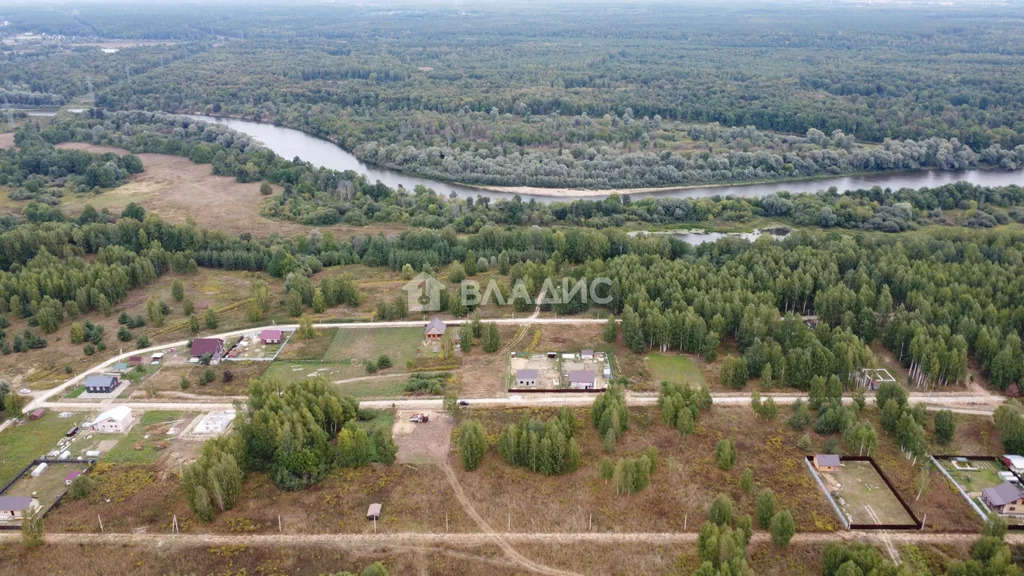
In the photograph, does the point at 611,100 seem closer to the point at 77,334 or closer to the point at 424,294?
the point at 424,294

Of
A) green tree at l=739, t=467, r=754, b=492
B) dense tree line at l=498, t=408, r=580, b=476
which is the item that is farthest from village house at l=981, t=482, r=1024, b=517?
dense tree line at l=498, t=408, r=580, b=476

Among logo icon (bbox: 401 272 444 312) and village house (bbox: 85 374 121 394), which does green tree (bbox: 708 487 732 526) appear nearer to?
logo icon (bbox: 401 272 444 312)

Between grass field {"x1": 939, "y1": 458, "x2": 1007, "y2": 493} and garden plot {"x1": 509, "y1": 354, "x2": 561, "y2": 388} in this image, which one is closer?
grass field {"x1": 939, "y1": 458, "x2": 1007, "y2": 493}

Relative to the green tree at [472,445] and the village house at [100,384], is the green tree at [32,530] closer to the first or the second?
the village house at [100,384]

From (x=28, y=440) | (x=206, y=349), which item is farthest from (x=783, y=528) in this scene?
(x=28, y=440)

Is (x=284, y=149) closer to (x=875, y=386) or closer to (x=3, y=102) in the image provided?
(x=3, y=102)

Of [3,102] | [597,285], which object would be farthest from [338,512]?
[3,102]
